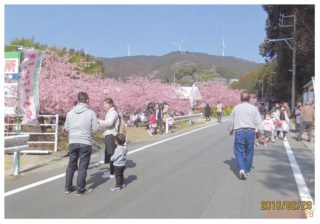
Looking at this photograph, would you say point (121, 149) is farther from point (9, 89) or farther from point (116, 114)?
point (9, 89)

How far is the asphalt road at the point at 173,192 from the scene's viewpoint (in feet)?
19.9

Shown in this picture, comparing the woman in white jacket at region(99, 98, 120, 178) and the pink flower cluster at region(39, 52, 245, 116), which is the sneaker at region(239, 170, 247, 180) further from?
the pink flower cluster at region(39, 52, 245, 116)

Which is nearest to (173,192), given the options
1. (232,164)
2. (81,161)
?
(81,161)

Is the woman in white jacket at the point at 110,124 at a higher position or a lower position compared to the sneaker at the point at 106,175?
higher

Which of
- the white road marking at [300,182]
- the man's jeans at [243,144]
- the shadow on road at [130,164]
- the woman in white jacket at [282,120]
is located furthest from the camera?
the woman in white jacket at [282,120]

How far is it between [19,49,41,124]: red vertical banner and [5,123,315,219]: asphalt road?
6.05 ft

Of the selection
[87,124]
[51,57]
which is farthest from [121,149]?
[51,57]

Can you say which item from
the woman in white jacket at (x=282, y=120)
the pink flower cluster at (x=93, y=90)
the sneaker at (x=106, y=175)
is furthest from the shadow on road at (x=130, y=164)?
the woman in white jacket at (x=282, y=120)

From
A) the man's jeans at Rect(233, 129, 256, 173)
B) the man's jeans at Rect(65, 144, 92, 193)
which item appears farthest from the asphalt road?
the man's jeans at Rect(233, 129, 256, 173)

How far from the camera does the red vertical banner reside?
440 inches

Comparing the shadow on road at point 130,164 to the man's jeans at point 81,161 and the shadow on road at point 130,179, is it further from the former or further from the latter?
the man's jeans at point 81,161

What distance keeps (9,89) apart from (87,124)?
17.4 ft

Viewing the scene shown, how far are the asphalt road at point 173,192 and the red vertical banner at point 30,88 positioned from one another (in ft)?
6.05

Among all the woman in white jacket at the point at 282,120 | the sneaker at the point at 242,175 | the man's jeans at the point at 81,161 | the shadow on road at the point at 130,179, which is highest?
the woman in white jacket at the point at 282,120
